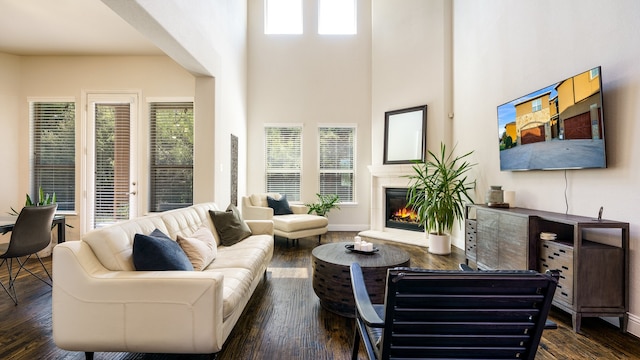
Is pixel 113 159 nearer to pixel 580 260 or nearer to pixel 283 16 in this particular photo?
pixel 283 16

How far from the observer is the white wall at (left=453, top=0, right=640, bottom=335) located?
216 cm

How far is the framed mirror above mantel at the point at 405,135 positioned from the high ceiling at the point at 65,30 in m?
4.15

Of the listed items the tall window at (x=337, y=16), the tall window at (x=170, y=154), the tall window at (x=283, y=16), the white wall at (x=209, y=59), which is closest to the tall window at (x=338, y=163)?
the white wall at (x=209, y=59)

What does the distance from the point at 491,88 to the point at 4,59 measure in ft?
23.0

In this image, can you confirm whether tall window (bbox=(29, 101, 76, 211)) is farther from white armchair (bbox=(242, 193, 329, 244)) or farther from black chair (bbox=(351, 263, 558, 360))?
black chair (bbox=(351, 263, 558, 360))

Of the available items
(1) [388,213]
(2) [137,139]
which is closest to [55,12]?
(2) [137,139]

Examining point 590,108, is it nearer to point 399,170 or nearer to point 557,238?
point 557,238

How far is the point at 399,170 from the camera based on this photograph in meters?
5.36

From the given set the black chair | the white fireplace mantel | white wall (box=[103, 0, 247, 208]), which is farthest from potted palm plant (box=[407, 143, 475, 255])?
the black chair

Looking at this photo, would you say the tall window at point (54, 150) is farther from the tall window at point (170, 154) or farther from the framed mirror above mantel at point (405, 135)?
the framed mirror above mantel at point (405, 135)

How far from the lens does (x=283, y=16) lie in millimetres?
6168

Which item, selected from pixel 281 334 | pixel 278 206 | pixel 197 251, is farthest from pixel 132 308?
pixel 278 206

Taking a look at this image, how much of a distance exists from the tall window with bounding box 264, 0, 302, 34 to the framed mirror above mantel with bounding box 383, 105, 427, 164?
2.75 m

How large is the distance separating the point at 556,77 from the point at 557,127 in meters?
0.52
